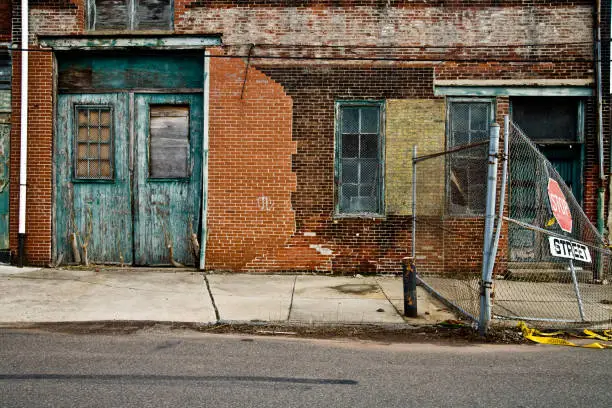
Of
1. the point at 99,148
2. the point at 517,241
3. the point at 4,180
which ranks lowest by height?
the point at 517,241

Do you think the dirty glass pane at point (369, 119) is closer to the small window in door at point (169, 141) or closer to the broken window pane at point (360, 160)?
the broken window pane at point (360, 160)

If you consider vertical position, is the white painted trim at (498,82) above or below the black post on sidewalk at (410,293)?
above

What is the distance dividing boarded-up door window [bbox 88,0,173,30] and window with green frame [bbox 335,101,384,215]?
12.9 ft

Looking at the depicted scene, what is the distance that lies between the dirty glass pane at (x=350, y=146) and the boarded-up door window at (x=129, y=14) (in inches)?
161

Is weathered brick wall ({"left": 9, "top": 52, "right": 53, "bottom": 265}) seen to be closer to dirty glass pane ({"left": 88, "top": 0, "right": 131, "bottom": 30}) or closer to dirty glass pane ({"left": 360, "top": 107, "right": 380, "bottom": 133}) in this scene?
dirty glass pane ({"left": 88, "top": 0, "right": 131, "bottom": 30})

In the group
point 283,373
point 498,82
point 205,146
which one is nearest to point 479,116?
point 498,82

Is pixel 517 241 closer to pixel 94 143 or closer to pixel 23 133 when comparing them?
pixel 94 143

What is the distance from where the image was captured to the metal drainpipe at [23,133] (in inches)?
427

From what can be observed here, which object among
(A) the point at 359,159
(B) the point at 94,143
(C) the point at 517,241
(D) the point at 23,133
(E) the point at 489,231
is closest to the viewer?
(E) the point at 489,231

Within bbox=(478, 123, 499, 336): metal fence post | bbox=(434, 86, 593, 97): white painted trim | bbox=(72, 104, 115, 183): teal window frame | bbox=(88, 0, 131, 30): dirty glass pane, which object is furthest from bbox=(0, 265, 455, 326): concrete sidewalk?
bbox=(88, 0, 131, 30): dirty glass pane

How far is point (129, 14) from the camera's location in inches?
440

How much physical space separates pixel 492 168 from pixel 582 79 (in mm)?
5819

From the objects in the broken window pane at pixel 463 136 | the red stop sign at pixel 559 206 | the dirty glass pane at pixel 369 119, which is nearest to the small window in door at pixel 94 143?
the dirty glass pane at pixel 369 119

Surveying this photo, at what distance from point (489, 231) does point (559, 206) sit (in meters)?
1.38
